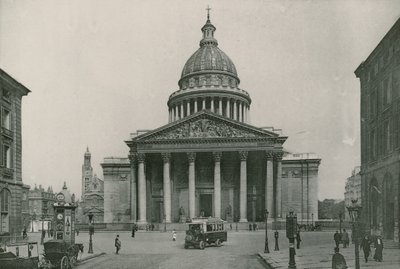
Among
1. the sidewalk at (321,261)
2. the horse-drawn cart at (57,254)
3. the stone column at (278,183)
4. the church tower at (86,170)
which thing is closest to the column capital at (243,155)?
the stone column at (278,183)

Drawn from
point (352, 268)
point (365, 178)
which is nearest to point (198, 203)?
point (365, 178)

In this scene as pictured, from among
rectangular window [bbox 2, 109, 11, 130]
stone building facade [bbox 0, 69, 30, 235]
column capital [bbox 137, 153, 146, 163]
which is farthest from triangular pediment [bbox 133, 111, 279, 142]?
rectangular window [bbox 2, 109, 11, 130]

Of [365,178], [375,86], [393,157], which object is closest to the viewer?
[393,157]

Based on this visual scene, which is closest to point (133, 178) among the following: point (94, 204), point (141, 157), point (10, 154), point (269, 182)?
point (141, 157)

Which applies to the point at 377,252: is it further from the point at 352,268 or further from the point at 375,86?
the point at 375,86

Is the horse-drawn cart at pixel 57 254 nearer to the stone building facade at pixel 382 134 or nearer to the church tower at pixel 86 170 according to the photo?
the stone building facade at pixel 382 134

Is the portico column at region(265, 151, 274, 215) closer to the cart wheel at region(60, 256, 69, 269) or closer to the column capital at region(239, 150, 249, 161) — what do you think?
the column capital at region(239, 150, 249, 161)

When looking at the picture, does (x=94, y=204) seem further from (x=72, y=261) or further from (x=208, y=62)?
(x=72, y=261)

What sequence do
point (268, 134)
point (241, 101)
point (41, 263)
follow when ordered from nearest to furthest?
point (41, 263)
point (268, 134)
point (241, 101)
